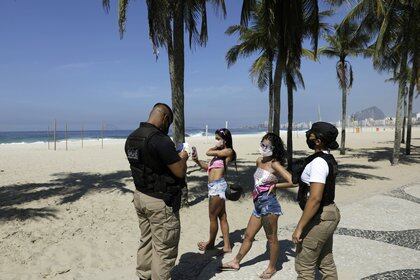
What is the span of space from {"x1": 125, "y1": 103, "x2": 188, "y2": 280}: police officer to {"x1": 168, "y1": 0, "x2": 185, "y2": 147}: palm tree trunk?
4716mm

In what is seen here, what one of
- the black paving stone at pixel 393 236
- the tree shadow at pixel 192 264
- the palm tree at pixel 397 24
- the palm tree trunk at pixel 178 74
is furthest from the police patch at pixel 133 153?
the palm tree at pixel 397 24

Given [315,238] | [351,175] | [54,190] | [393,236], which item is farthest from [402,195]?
[54,190]

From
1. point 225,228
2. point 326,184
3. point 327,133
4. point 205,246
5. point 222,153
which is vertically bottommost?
point 205,246

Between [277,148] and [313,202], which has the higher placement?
[277,148]

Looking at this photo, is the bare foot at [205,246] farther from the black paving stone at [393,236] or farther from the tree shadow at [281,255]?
the black paving stone at [393,236]

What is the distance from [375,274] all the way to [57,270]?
4.01 metres

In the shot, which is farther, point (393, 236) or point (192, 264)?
point (393, 236)

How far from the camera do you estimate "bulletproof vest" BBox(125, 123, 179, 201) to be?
3.28 meters

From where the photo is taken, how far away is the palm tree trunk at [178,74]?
8289mm

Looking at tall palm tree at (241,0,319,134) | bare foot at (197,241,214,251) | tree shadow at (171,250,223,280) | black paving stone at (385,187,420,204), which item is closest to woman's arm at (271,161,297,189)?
tree shadow at (171,250,223,280)

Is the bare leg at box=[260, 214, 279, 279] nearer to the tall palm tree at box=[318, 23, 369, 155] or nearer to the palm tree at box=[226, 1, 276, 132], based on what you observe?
the palm tree at box=[226, 1, 276, 132]

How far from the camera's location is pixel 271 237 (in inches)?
166

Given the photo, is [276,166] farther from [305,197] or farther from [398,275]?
[398,275]

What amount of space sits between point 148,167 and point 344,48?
19441 millimetres
